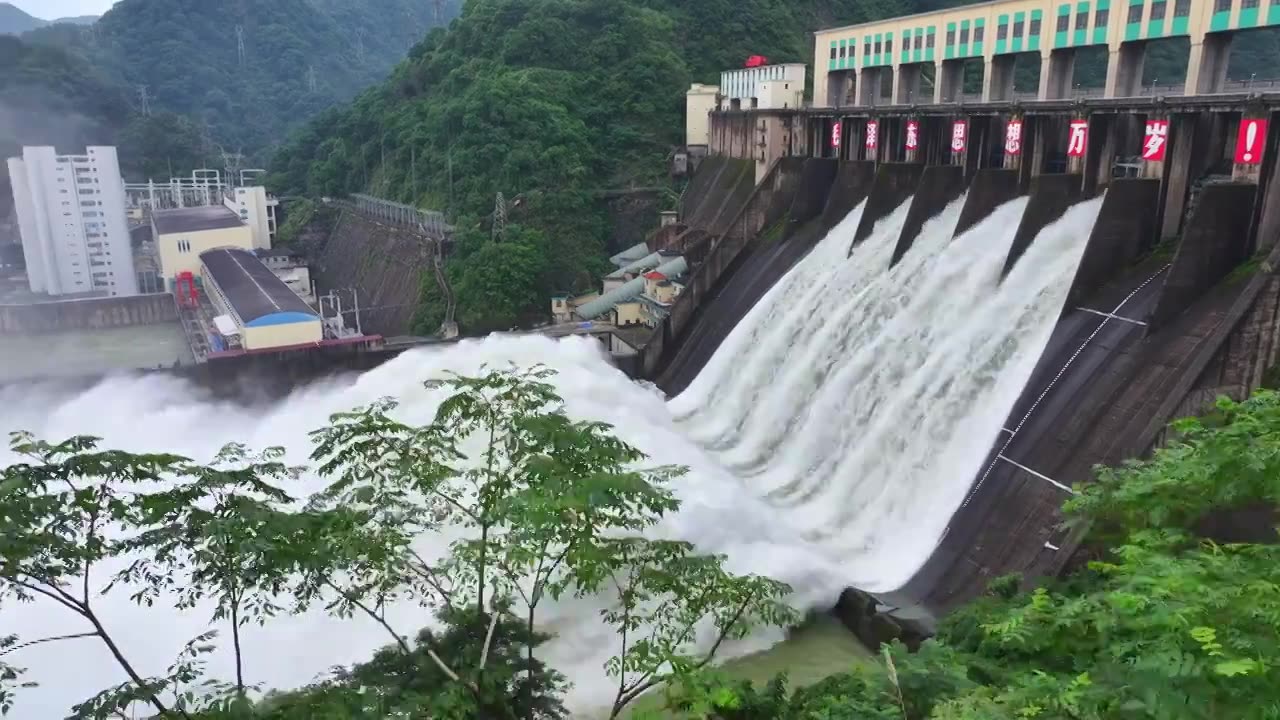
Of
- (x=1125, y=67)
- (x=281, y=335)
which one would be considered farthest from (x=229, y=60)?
(x=1125, y=67)

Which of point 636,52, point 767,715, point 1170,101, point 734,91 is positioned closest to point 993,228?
point 1170,101

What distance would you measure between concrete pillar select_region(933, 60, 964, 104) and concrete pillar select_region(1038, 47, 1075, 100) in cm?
337

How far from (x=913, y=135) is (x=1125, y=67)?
13.5ft

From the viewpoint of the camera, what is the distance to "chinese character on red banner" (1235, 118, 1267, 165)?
35.7 feet

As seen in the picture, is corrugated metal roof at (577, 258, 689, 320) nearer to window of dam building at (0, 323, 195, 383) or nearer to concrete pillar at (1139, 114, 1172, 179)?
concrete pillar at (1139, 114, 1172, 179)

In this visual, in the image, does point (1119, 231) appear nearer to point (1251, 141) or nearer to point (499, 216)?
point (1251, 141)

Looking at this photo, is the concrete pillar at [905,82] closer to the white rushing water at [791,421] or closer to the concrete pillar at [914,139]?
the concrete pillar at [914,139]

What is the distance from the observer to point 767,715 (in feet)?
17.8

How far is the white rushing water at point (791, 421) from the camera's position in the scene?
422 inches

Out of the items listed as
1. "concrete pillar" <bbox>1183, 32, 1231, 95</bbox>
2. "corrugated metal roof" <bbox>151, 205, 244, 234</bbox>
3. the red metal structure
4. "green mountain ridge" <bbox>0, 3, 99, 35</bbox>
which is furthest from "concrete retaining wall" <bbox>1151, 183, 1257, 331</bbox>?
"green mountain ridge" <bbox>0, 3, 99, 35</bbox>

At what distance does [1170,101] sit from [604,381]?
475 inches

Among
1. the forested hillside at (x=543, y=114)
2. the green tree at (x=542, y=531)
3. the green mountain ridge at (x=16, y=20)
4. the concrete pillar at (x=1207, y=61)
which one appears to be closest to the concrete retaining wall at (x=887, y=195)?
the concrete pillar at (x=1207, y=61)

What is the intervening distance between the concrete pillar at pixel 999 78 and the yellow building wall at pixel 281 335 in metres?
18.6

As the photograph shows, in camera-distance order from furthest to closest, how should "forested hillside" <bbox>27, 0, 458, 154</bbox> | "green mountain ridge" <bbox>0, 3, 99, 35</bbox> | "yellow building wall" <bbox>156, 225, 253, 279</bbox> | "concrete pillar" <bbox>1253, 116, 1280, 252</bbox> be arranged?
"green mountain ridge" <bbox>0, 3, 99, 35</bbox>, "forested hillside" <bbox>27, 0, 458, 154</bbox>, "yellow building wall" <bbox>156, 225, 253, 279</bbox>, "concrete pillar" <bbox>1253, 116, 1280, 252</bbox>
